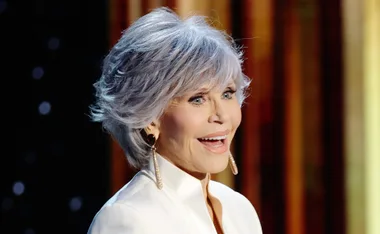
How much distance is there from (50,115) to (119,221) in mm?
1655

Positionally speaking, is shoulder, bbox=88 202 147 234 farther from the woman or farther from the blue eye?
the blue eye

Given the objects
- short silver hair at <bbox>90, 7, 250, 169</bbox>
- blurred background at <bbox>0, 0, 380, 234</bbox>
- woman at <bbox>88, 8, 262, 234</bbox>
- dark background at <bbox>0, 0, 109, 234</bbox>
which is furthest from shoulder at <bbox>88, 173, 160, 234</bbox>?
dark background at <bbox>0, 0, 109, 234</bbox>

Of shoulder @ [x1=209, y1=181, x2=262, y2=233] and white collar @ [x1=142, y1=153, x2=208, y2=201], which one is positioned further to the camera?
shoulder @ [x1=209, y1=181, x2=262, y2=233]

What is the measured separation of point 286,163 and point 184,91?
1117 mm

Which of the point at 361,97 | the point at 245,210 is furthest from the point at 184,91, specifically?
the point at 361,97

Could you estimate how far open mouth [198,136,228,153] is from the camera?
1.37 m

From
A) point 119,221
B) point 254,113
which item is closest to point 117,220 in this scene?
point 119,221

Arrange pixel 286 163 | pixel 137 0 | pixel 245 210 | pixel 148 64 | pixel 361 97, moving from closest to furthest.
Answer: pixel 148 64, pixel 245 210, pixel 361 97, pixel 286 163, pixel 137 0

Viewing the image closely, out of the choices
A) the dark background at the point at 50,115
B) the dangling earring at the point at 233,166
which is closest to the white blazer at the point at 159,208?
the dangling earring at the point at 233,166

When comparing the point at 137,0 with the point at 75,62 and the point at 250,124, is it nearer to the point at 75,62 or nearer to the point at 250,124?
the point at 75,62

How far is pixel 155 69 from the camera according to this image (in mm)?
1330

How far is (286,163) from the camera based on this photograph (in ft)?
7.82

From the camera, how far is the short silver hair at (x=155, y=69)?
1.33m

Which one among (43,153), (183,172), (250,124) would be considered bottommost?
(43,153)
